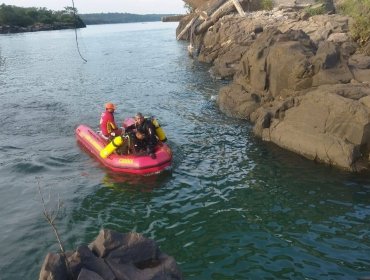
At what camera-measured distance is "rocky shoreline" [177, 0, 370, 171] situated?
15.5m

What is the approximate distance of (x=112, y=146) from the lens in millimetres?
15844

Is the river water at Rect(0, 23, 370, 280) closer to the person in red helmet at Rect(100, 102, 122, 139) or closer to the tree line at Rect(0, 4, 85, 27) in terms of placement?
the person in red helmet at Rect(100, 102, 122, 139)

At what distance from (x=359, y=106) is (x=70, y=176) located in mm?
11415

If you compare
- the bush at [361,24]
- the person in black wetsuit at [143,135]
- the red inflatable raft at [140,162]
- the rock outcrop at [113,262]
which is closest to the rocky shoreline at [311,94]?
the bush at [361,24]

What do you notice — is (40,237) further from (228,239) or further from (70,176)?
(228,239)

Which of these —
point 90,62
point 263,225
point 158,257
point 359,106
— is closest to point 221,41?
point 90,62

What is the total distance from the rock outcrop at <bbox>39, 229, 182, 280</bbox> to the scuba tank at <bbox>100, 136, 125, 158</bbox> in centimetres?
839

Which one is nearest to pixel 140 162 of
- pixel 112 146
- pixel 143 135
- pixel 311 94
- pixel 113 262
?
pixel 143 135

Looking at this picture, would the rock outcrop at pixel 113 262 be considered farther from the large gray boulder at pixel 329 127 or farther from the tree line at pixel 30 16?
the tree line at pixel 30 16

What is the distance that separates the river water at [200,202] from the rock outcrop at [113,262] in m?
2.66

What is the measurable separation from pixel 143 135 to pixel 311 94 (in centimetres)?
749

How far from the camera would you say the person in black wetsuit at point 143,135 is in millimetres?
15695

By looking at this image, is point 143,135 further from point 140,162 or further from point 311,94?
point 311,94

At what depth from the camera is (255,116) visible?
68.3ft
